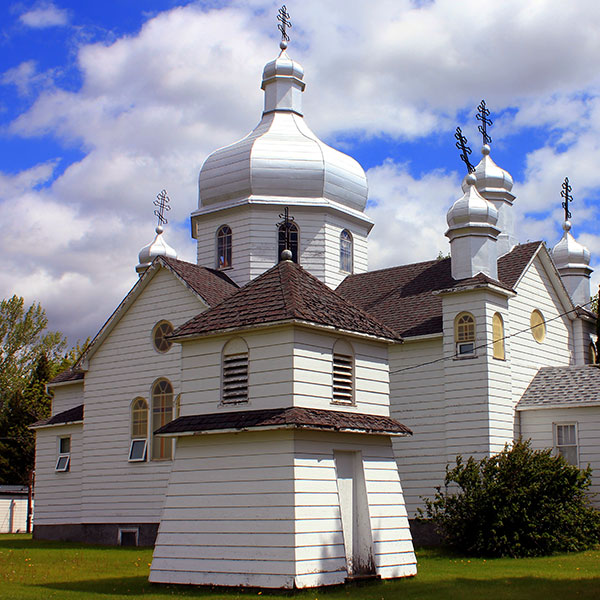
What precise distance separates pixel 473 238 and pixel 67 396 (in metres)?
16.8

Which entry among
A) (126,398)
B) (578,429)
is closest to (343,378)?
(578,429)

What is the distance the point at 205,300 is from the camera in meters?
25.4

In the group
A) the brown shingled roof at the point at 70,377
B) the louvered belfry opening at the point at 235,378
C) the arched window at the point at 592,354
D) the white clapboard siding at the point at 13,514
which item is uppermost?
the arched window at the point at 592,354

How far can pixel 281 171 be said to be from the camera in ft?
100

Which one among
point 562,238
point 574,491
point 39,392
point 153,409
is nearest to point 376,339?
point 574,491

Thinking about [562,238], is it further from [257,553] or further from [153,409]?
[257,553]

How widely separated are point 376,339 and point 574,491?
774 cm

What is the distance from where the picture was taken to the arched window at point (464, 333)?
23953 mm

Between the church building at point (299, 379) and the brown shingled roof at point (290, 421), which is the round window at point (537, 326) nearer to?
the church building at point (299, 379)

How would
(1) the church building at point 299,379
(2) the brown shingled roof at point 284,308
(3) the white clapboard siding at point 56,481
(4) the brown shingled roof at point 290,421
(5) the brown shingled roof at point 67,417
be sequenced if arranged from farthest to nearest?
(5) the brown shingled roof at point 67,417 → (3) the white clapboard siding at point 56,481 → (2) the brown shingled roof at point 284,308 → (1) the church building at point 299,379 → (4) the brown shingled roof at point 290,421

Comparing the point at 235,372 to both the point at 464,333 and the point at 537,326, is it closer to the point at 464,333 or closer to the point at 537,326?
the point at 464,333

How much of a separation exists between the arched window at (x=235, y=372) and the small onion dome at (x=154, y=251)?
19.6m

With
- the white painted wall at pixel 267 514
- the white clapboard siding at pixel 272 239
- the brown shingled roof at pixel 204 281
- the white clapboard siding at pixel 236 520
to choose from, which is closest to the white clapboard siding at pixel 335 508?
the white painted wall at pixel 267 514

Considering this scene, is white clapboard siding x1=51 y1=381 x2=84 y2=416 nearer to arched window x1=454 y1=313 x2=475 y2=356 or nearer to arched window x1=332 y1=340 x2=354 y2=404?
arched window x1=454 y1=313 x2=475 y2=356
